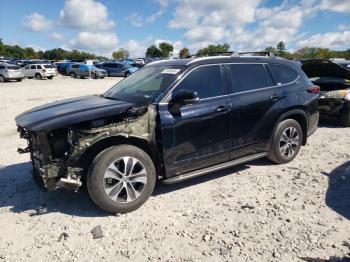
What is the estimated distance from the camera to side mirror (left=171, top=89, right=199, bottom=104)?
4.32m

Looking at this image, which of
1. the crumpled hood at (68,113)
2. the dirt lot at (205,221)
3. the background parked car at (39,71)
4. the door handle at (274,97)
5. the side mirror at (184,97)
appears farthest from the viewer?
the background parked car at (39,71)

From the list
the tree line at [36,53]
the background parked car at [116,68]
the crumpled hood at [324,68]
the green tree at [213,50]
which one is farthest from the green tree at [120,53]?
the crumpled hood at [324,68]

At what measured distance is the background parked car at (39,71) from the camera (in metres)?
33.4

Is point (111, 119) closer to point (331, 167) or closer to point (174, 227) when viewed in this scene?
point (174, 227)

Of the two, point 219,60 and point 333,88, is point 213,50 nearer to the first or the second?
point 333,88

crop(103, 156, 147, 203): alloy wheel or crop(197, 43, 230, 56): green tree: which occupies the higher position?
crop(197, 43, 230, 56): green tree

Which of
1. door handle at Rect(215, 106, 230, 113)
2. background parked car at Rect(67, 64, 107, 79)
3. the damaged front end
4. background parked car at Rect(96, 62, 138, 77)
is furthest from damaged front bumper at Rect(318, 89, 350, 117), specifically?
background parked car at Rect(96, 62, 138, 77)

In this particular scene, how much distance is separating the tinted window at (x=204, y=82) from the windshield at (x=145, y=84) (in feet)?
0.63

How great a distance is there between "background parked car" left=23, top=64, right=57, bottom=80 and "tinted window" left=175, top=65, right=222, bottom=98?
3168 cm

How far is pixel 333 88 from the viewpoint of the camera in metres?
8.88

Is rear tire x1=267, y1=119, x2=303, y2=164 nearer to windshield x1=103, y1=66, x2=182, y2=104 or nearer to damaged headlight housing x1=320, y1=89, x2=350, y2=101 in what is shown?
windshield x1=103, y1=66, x2=182, y2=104

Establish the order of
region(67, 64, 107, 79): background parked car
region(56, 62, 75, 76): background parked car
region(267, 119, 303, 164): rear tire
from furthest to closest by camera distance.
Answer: region(56, 62, 75, 76): background parked car
region(67, 64, 107, 79): background parked car
region(267, 119, 303, 164): rear tire

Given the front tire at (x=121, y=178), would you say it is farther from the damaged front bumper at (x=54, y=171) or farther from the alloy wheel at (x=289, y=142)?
the alloy wheel at (x=289, y=142)

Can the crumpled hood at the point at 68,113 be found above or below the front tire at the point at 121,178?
above
